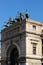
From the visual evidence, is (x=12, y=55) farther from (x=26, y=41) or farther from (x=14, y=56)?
(x=26, y=41)

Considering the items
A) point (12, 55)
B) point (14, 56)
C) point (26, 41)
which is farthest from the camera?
point (12, 55)

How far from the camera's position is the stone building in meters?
38.1

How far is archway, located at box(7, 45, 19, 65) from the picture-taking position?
42.0 meters

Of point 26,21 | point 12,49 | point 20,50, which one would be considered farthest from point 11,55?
point 26,21

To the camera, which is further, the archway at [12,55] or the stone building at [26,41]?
the archway at [12,55]

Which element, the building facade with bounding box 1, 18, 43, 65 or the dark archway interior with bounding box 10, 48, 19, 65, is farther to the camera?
the dark archway interior with bounding box 10, 48, 19, 65

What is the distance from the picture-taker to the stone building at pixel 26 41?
38.1m

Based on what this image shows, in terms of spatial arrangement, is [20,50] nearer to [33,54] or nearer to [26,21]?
[33,54]

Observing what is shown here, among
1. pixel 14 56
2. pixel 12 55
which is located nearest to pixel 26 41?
pixel 14 56

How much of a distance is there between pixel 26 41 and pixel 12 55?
603cm

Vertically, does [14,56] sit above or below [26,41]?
below

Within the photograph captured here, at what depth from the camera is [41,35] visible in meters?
40.0

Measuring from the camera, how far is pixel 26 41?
125ft

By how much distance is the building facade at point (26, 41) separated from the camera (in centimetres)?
3812
